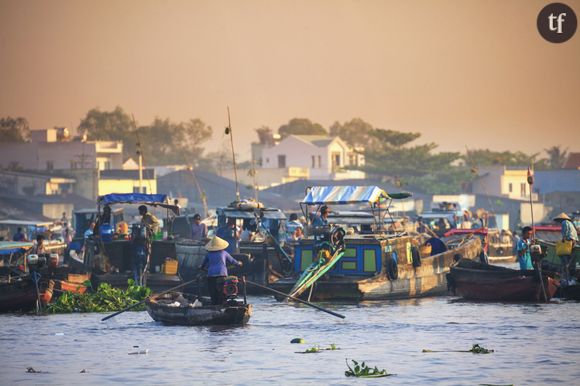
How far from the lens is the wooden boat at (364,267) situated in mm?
28656

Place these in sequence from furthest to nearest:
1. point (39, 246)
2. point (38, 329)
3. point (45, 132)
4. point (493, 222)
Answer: point (45, 132) < point (493, 222) < point (39, 246) < point (38, 329)

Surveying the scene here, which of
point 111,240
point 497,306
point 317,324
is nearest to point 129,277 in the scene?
point 111,240

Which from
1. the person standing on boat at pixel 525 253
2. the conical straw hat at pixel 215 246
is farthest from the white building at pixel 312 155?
the conical straw hat at pixel 215 246

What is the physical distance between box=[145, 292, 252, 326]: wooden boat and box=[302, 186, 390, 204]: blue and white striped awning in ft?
19.5

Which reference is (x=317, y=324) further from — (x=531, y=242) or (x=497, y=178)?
(x=497, y=178)

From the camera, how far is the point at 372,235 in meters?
29.9

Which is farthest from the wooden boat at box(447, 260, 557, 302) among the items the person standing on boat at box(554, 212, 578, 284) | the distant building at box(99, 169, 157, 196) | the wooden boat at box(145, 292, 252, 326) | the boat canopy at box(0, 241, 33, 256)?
the distant building at box(99, 169, 157, 196)

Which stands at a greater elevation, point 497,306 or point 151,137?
point 151,137

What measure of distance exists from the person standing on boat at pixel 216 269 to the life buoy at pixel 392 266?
6492 millimetres

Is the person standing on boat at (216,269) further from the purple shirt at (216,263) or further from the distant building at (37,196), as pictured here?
the distant building at (37,196)

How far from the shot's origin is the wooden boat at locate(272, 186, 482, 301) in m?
28.7

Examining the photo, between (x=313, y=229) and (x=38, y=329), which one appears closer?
(x=38, y=329)

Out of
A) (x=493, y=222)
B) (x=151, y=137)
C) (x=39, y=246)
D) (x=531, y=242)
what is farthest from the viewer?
(x=151, y=137)

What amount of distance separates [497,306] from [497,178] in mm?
63910
